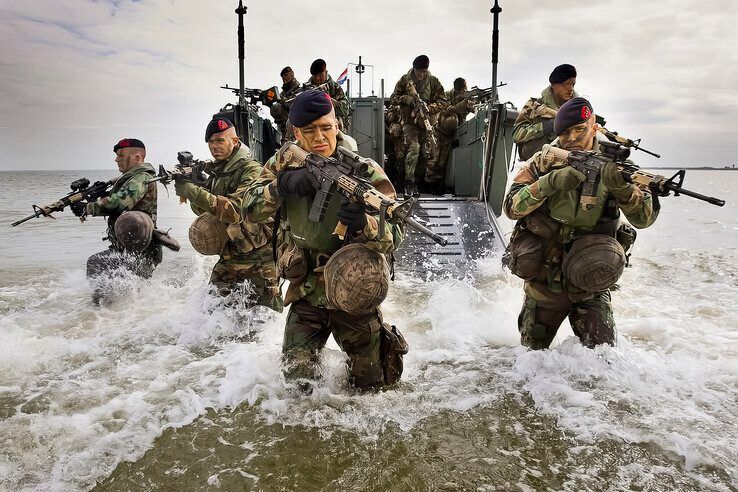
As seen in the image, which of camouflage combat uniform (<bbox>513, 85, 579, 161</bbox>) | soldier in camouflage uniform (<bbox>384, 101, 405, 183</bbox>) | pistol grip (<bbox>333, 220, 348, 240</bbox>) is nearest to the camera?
pistol grip (<bbox>333, 220, 348, 240</bbox>)

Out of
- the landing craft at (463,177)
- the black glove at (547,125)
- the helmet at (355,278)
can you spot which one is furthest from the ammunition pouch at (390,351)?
the landing craft at (463,177)

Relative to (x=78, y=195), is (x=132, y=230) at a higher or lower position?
lower

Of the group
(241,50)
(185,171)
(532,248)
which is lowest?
(532,248)

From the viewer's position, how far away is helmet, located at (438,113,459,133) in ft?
32.0

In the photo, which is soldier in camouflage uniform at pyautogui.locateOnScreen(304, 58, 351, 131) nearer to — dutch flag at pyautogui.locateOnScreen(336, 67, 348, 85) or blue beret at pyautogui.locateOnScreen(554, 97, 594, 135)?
dutch flag at pyautogui.locateOnScreen(336, 67, 348, 85)

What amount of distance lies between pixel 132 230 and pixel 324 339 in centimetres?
338

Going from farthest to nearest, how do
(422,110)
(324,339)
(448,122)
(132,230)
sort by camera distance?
(448,122)
(422,110)
(132,230)
(324,339)

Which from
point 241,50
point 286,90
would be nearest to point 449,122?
point 286,90

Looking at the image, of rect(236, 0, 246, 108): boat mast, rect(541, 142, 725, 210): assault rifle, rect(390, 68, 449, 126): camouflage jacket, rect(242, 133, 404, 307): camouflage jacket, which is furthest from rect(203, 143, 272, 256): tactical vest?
rect(390, 68, 449, 126): camouflage jacket

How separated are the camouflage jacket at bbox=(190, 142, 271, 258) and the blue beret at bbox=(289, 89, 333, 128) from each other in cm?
185

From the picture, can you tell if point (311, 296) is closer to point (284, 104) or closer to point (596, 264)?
point (596, 264)

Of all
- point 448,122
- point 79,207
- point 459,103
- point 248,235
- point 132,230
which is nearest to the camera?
point 248,235

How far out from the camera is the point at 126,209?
5.81 m

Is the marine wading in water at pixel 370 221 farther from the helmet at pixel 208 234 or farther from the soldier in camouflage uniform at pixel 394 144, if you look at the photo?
the soldier in camouflage uniform at pixel 394 144
